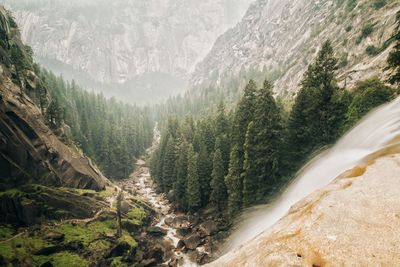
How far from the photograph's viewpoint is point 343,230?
13.6 metres

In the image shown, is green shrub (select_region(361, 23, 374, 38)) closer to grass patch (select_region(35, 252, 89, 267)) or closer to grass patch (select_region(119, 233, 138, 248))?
grass patch (select_region(119, 233, 138, 248))

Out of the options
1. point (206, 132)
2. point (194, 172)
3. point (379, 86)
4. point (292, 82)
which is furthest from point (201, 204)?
point (292, 82)

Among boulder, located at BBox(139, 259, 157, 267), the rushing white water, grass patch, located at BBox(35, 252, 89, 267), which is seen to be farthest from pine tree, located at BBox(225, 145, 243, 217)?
grass patch, located at BBox(35, 252, 89, 267)

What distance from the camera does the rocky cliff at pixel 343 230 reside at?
40.1 ft

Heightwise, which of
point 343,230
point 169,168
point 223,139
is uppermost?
point 169,168

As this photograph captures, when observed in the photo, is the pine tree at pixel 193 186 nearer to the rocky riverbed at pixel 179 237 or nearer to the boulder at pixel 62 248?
the rocky riverbed at pixel 179 237

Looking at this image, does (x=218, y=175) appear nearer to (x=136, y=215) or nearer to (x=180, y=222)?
(x=180, y=222)

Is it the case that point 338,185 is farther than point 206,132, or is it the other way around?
point 206,132

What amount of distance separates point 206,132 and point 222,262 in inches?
2481

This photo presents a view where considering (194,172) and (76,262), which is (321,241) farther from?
(194,172)

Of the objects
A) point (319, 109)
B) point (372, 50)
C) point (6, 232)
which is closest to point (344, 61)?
point (372, 50)

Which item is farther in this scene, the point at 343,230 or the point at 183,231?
the point at 183,231

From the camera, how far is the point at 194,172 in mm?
69188

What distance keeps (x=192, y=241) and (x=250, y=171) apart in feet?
58.9
